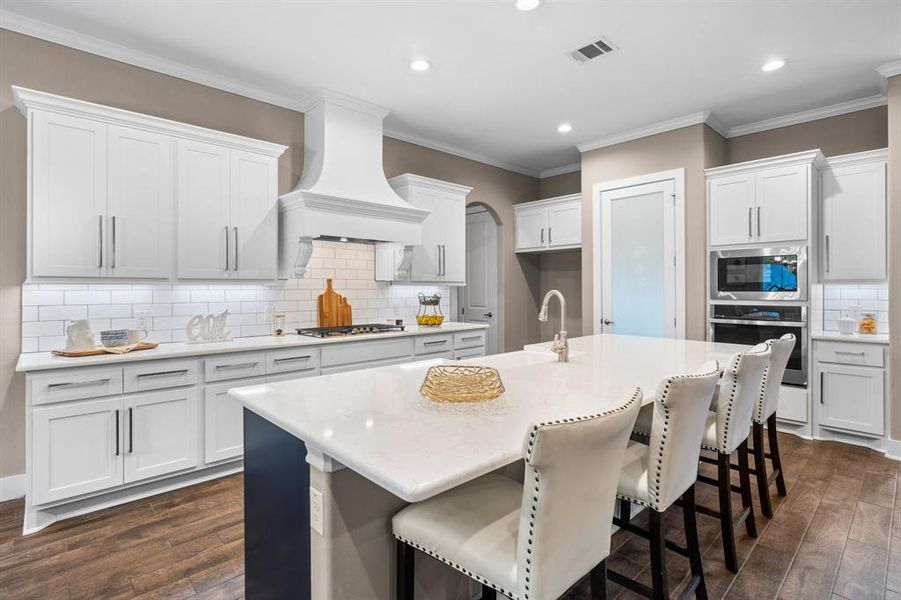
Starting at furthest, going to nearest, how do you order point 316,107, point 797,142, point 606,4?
point 797,142 → point 316,107 → point 606,4

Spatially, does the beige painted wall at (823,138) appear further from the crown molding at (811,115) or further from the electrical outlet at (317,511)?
the electrical outlet at (317,511)

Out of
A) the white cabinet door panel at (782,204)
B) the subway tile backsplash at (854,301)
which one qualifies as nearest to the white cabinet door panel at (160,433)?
the white cabinet door panel at (782,204)

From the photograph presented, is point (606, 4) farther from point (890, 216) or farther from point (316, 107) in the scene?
point (890, 216)

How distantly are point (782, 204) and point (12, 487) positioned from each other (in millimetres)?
6147

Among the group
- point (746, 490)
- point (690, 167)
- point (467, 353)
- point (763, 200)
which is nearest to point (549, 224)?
point (690, 167)

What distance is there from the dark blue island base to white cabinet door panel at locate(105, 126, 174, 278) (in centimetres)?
192

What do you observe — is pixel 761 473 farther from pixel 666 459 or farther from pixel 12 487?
pixel 12 487

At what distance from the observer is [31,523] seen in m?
2.57

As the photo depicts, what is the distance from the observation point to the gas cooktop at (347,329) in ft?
13.1

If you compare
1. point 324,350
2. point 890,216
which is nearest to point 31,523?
point 324,350

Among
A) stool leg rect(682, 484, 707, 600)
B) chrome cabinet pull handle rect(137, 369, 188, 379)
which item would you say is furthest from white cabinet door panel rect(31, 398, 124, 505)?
stool leg rect(682, 484, 707, 600)

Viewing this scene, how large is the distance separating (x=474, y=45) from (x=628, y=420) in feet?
9.82

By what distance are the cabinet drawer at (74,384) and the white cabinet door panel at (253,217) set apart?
1.11m

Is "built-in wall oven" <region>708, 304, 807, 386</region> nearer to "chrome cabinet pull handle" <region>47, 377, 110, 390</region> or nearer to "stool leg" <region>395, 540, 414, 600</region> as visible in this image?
"stool leg" <region>395, 540, 414, 600</region>
